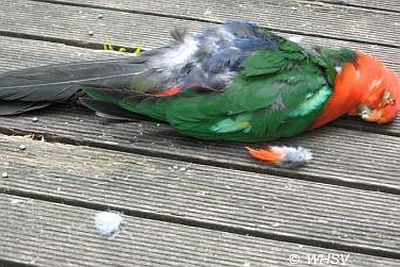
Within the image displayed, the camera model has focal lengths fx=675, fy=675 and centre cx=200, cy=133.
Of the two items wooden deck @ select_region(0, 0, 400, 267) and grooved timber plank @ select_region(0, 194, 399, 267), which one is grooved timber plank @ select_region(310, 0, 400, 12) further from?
grooved timber plank @ select_region(0, 194, 399, 267)

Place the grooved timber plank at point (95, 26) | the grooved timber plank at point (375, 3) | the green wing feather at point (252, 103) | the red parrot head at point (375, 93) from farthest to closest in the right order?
the grooved timber plank at point (375, 3)
the grooved timber plank at point (95, 26)
the red parrot head at point (375, 93)
the green wing feather at point (252, 103)

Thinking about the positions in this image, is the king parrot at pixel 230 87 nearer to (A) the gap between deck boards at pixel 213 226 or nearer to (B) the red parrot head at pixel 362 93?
(B) the red parrot head at pixel 362 93

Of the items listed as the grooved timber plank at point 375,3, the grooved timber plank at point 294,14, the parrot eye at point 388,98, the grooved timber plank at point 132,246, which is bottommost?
the grooved timber plank at point 132,246

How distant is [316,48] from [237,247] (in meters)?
0.67

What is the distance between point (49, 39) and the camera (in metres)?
2.18

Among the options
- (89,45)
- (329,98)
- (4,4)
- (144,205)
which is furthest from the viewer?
(4,4)

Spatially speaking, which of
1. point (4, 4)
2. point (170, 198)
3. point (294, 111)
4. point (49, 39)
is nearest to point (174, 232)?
point (170, 198)

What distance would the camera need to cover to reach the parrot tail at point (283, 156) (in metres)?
1.76

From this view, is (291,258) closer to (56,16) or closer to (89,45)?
(89,45)

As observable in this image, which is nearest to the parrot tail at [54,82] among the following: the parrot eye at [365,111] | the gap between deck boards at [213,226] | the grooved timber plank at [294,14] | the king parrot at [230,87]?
the king parrot at [230,87]

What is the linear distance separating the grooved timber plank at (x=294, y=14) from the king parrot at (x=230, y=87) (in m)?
0.33

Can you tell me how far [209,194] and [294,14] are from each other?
0.87 metres

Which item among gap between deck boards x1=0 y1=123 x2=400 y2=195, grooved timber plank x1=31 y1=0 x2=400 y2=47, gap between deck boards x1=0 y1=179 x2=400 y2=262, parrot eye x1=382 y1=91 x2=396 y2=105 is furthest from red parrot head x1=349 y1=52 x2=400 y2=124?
gap between deck boards x1=0 y1=179 x2=400 y2=262

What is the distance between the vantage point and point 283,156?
176 centimetres
